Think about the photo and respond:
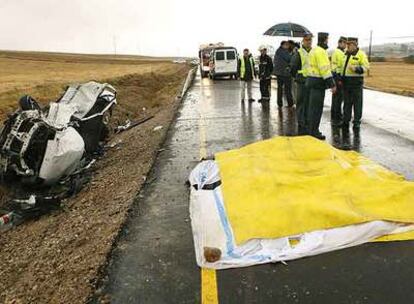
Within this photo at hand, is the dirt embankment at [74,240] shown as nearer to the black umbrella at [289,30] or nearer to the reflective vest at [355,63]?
the reflective vest at [355,63]

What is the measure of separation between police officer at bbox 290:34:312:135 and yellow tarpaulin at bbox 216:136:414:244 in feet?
10.2

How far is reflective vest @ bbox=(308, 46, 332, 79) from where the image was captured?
28.7ft

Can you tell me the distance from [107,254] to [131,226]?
76 cm

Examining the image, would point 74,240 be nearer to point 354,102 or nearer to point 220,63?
point 354,102

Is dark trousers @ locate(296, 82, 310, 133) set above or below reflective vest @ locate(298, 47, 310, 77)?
below

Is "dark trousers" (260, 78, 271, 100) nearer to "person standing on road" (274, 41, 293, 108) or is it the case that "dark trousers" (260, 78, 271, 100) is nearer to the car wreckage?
"person standing on road" (274, 41, 293, 108)

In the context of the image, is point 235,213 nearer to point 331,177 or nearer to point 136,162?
point 331,177

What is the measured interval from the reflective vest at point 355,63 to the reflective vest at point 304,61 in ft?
3.43

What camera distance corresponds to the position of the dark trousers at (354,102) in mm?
10492

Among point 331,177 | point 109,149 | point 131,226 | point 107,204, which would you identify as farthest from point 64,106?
point 331,177

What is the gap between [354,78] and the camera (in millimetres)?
10430

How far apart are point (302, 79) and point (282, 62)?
3.39 metres

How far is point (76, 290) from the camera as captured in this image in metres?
4.03

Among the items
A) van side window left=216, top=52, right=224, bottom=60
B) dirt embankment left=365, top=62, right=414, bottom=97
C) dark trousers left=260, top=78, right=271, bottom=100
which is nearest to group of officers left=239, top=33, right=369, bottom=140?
dark trousers left=260, top=78, right=271, bottom=100
